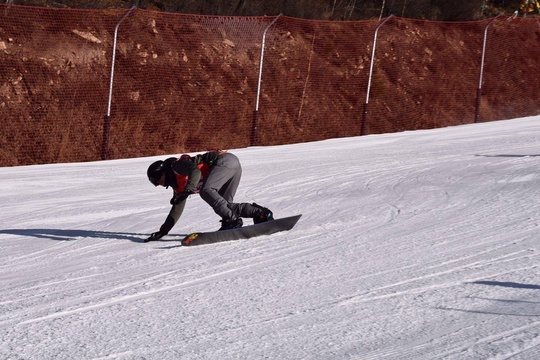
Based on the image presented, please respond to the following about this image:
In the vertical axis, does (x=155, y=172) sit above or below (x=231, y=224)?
above

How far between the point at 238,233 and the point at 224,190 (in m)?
0.48

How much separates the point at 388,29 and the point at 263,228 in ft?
56.5

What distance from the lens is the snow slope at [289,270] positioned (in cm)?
675

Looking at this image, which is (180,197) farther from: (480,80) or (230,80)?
(480,80)

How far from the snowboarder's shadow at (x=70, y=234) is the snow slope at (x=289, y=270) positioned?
2.3 inches

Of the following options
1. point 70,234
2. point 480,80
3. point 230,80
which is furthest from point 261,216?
point 480,80

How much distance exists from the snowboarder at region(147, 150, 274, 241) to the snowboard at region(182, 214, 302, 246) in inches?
3.7

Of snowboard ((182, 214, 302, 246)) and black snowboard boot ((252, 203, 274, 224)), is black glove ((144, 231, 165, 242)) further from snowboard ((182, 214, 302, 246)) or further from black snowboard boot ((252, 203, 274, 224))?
black snowboard boot ((252, 203, 274, 224))

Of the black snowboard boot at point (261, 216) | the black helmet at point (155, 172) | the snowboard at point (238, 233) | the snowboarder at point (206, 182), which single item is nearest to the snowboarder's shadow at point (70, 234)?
the snowboarder at point (206, 182)

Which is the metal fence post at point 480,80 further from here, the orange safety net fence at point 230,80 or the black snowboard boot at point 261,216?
the black snowboard boot at point 261,216

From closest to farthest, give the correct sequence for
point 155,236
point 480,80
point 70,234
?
point 155,236 → point 70,234 → point 480,80

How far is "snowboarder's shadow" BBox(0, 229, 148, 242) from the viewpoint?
10.9 metres

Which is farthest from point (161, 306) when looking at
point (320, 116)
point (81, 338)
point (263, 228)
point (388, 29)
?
point (388, 29)

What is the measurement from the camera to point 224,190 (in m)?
10.2
